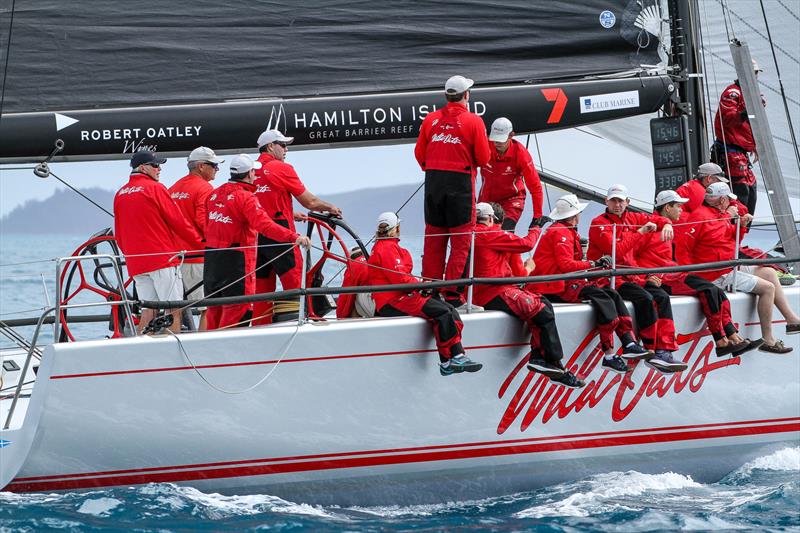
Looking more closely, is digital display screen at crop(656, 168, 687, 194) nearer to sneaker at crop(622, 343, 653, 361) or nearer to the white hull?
the white hull

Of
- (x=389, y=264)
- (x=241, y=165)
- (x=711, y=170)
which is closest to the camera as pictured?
(x=389, y=264)

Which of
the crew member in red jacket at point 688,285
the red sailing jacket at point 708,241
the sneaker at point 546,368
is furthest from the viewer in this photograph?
the red sailing jacket at point 708,241

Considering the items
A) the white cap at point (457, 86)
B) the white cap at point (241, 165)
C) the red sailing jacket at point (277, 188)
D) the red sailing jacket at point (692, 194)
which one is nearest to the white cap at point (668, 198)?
the red sailing jacket at point (692, 194)

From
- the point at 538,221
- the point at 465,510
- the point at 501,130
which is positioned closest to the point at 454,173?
the point at 538,221

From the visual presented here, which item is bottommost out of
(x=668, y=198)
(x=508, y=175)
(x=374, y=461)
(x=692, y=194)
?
A: (x=374, y=461)

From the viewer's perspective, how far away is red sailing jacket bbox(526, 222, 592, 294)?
586 centimetres

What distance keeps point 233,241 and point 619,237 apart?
203 centimetres

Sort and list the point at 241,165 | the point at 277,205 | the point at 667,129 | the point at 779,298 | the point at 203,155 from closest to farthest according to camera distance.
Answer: the point at 241,165, the point at 277,205, the point at 203,155, the point at 779,298, the point at 667,129

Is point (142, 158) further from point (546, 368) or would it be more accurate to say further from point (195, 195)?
point (546, 368)

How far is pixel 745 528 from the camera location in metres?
5.15

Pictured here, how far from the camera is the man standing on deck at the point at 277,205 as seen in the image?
585 cm

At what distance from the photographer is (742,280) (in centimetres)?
622

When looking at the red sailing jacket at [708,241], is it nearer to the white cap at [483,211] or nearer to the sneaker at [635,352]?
the sneaker at [635,352]

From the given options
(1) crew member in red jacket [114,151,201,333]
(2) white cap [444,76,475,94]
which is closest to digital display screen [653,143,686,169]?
(2) white cap [444,76,475,94]
